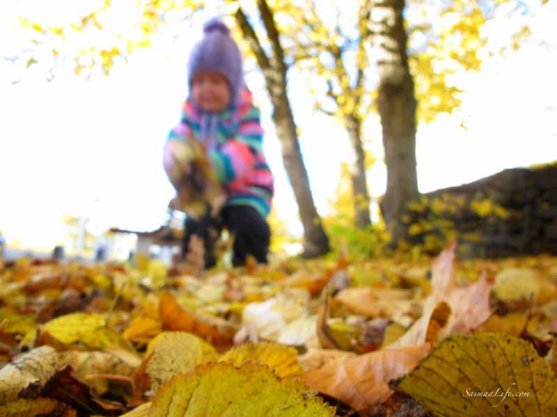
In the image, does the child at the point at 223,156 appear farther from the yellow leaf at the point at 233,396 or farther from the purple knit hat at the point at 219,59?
the yellow leaf at the point at 233,396

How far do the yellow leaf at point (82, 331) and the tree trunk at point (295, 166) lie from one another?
515 centimetres

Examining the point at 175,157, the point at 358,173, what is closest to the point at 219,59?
the point at 175,157

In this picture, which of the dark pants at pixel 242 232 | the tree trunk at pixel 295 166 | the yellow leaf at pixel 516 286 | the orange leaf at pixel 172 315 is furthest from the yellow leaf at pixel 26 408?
the tree trunk at pixel 295 166

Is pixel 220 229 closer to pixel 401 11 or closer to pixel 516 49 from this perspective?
pixel 401 11

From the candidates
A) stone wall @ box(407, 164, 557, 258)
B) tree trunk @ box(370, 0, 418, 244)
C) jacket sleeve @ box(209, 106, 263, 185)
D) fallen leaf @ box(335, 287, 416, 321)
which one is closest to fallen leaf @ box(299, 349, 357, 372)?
fallen leaf @ box(335, 287, 416, 321)

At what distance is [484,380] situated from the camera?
0.37 m

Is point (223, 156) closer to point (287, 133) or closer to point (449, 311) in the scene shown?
point (287, 133)

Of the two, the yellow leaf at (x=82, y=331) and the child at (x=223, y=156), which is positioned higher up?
the child at (x=223, y=156)

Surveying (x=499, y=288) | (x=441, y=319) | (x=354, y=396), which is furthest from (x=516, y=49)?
(x=354, y=396)

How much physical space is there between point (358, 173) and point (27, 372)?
28.3 feet

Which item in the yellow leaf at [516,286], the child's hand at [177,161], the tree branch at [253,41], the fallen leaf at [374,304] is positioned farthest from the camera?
the tree branch at [253,41]

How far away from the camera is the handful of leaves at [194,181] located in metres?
3.46

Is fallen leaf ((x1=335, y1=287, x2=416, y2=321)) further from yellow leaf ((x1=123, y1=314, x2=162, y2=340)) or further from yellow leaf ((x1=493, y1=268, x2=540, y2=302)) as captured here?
yellow leaf ((x1=123, y1=314, x2=162, y2=340))

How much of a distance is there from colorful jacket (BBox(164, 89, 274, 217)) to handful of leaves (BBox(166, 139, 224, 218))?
0.09m
